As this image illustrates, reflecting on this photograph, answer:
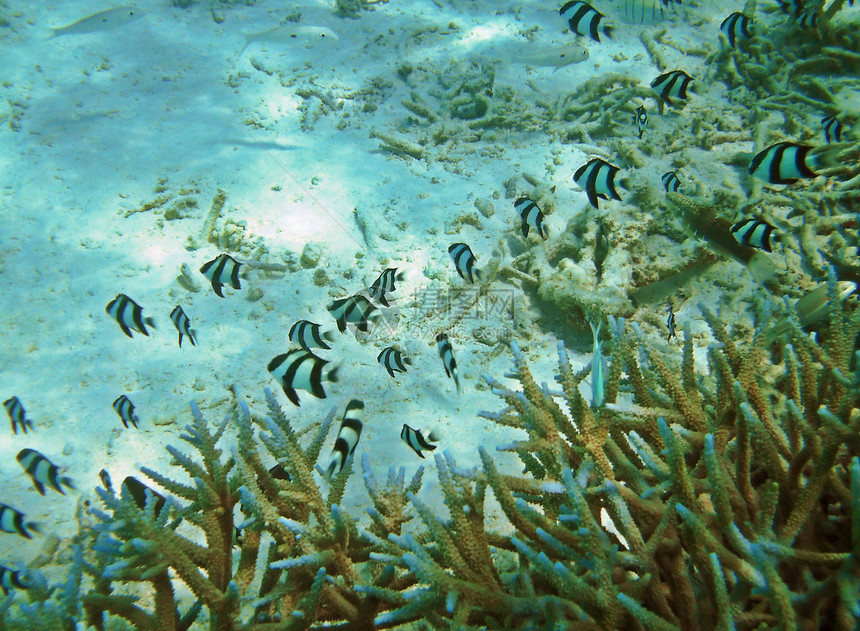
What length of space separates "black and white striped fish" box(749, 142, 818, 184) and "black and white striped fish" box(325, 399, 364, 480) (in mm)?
3465

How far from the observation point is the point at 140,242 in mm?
5551

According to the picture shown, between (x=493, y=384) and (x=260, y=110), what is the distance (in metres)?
7.52

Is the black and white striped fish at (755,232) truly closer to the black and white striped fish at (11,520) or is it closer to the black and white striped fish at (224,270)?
the black and white striped fish at (224,270)

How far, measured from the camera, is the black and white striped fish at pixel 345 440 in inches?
88.4

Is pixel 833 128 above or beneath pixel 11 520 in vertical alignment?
above

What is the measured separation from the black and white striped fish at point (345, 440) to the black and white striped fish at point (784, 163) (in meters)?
3.46

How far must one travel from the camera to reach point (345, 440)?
7.47 feet

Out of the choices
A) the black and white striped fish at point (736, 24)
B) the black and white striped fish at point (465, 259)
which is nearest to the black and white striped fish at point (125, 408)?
the black and white striped fish at point (465, 259)

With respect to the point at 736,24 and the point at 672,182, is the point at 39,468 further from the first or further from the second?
the point at 736,24

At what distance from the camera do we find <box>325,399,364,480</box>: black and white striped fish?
2.25m

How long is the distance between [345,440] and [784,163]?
3.65 meters

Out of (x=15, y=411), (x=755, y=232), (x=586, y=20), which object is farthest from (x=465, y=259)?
(x=15, y=411)

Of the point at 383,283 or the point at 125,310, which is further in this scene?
the point at 383,283

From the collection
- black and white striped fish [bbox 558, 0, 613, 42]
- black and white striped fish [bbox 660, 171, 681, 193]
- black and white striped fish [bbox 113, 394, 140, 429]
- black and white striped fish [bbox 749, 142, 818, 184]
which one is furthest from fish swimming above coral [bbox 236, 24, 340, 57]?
black and white striped fish [bbox 749, 142, 818, 184]
